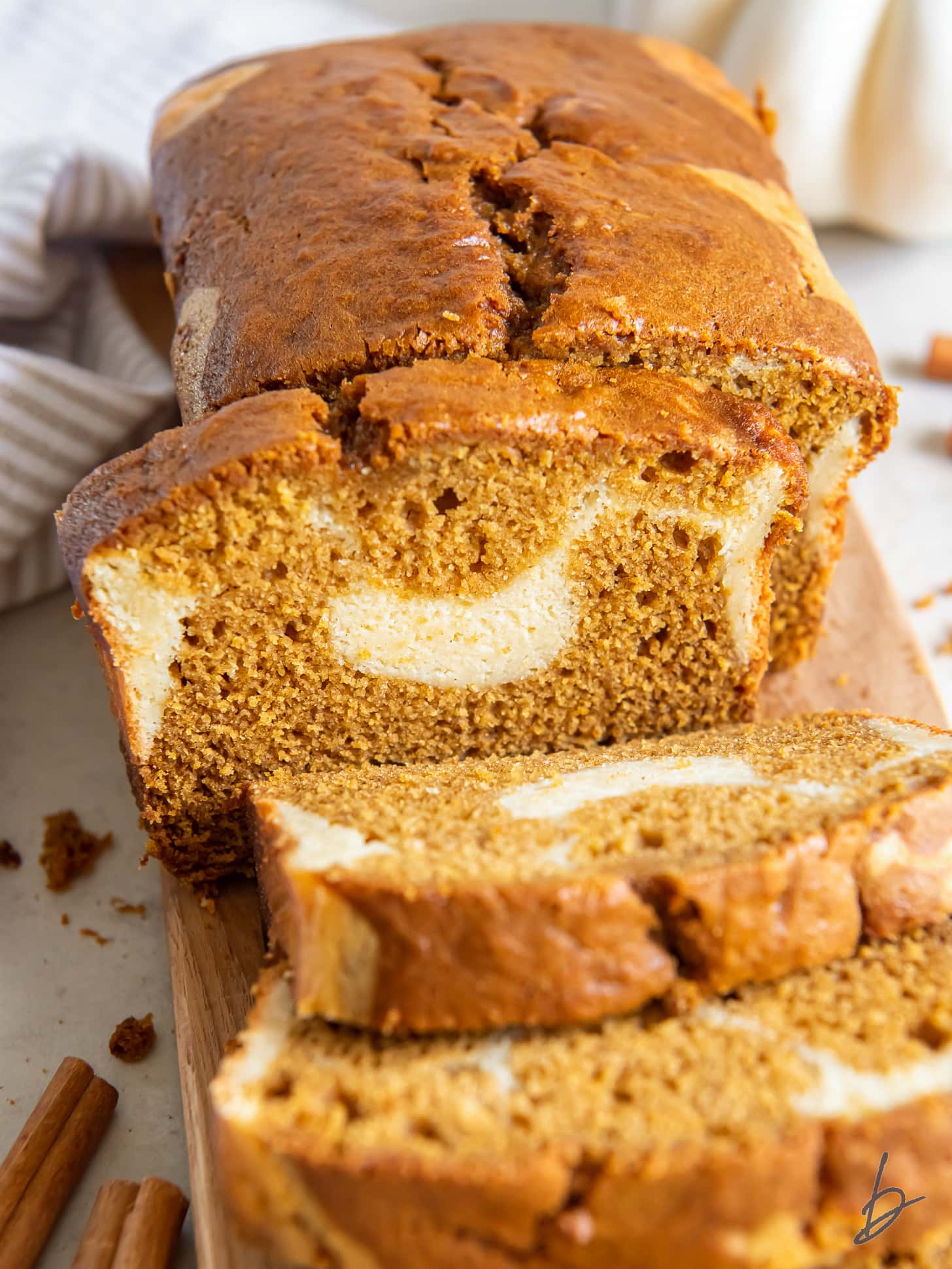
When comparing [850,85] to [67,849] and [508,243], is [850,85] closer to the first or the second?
[508,243]

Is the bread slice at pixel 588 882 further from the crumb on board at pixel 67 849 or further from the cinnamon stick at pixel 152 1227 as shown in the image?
the crumb on board at pixel 67 849

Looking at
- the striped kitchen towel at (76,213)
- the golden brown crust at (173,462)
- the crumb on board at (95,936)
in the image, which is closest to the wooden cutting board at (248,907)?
the crumb on board at (95,936)

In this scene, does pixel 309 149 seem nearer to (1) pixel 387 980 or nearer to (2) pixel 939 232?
(1) pixel 387 980

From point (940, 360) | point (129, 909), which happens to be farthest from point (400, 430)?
point (940, 360)

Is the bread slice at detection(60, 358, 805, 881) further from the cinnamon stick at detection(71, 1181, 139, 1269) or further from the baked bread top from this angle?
the cinnamon stick at detection(71, 1181, 139, 1269)

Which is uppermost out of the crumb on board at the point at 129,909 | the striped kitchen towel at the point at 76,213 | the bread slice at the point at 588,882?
the striped kitchen towel at the point at 76,213

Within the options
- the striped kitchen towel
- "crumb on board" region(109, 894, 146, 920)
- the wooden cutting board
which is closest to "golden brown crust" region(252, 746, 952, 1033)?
the wooden cutting board
